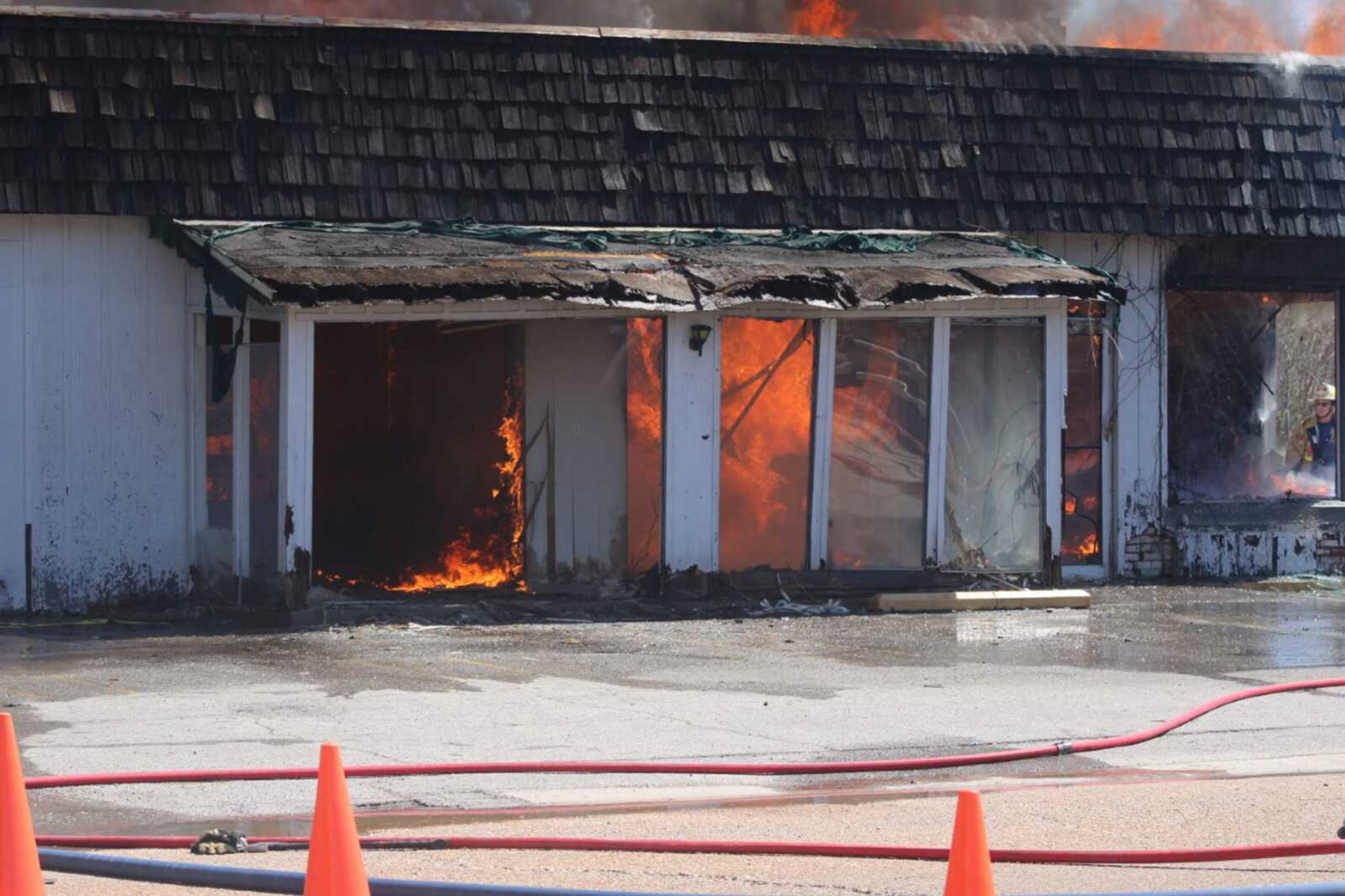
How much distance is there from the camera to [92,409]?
14.8 metres

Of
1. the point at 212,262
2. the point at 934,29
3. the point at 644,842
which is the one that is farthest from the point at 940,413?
the point at 644,842

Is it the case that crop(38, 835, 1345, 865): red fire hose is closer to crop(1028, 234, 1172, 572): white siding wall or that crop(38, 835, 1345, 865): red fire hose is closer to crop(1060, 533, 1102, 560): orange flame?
crop(1060, 533, 1102, 560): orange flame

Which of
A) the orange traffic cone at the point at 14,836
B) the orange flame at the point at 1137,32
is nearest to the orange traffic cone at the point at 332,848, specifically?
the orange traffic cone at the point at 14,836

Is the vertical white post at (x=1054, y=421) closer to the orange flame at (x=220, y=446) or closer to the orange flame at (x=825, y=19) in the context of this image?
the orange flame at (x=825, y=19)

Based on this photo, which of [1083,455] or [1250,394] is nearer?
[1083,455]

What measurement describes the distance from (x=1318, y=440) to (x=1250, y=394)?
0.79 m

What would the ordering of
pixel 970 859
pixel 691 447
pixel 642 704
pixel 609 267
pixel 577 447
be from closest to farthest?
1. pixel 970 859
2. pixel 642 704
3. pixel 609 267
4. pixel 691 447
5. pixel 577 447

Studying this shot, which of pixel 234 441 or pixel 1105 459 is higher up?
pixel 234 441

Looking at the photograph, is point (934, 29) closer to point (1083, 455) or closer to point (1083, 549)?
point (1083, 455)

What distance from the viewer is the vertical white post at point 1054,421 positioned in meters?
15.7

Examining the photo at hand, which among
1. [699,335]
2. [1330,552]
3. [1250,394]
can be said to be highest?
[699,335]

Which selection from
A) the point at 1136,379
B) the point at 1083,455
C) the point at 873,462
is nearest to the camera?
the point at 873,462

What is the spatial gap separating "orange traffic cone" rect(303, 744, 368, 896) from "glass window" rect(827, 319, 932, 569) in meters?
10.4

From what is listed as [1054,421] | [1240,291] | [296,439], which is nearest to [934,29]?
[1240,291]
